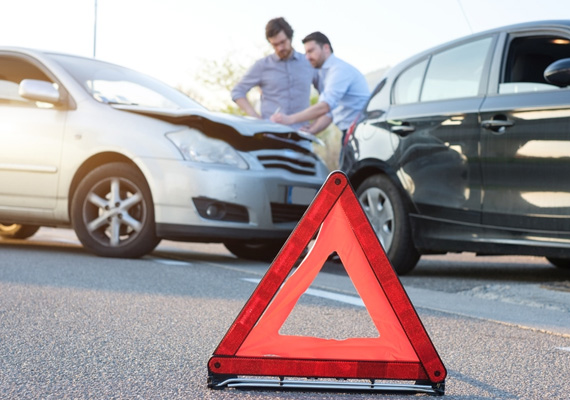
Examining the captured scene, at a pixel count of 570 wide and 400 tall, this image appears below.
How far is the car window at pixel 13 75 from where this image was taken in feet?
28.1

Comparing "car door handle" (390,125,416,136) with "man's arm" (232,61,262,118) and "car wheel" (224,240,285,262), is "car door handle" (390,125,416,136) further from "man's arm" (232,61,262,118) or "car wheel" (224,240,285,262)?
"man's arm" (232,61,262,118)

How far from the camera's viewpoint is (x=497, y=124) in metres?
6.24

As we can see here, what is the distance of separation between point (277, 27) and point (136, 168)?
230 cm

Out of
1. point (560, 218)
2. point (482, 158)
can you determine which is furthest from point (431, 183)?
point (560, 218)

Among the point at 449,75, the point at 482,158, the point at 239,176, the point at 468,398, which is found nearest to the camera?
the point at 468,398

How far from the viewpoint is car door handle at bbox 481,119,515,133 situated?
618 cm

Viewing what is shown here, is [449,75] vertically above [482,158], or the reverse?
[449,75]

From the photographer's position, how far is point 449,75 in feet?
22.8

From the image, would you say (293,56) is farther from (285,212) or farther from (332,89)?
(285,212)

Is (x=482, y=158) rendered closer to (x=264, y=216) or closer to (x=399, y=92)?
(x=399, y=92)

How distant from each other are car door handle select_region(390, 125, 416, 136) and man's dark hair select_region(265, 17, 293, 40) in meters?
2.55

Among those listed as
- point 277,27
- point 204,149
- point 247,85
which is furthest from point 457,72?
point 247,85

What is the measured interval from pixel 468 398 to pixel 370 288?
471mm

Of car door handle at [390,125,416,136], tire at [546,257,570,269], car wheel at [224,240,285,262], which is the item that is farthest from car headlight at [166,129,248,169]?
tire at [546,257,570,269]
